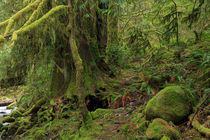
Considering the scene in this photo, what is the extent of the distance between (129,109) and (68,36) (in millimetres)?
2647

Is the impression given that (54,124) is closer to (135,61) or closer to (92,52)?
(92,52)

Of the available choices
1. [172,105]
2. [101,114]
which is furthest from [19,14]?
[172,105]

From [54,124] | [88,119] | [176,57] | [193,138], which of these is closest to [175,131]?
[193,138]

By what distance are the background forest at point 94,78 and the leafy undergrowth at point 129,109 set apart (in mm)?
22

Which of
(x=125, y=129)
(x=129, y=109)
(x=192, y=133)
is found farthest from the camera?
(x=129, y=109)

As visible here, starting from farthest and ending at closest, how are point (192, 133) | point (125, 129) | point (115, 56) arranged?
point (115, 56)
point (125, 129)
point (192, 133)

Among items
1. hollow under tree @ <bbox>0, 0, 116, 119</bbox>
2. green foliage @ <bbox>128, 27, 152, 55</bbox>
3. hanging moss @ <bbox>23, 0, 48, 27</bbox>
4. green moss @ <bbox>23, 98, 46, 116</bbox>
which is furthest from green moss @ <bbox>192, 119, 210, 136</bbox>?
green moss @ <bbox>23, 98, 46, 116</bbox>

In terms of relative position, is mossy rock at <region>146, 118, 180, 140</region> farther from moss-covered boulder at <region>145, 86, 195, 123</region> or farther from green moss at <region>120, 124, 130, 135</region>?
green moss at <region>120, 124, 130, 135</region>

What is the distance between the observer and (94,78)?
5438 millimetres

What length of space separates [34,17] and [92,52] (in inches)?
97.5

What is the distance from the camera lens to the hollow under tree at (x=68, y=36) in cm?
394

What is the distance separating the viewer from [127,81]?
5773 millimetres

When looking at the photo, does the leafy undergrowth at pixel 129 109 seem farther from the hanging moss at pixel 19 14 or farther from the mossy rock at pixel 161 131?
the hanging moss at pixel 19 14

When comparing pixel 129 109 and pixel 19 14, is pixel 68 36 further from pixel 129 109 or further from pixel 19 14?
pixel 129 109
